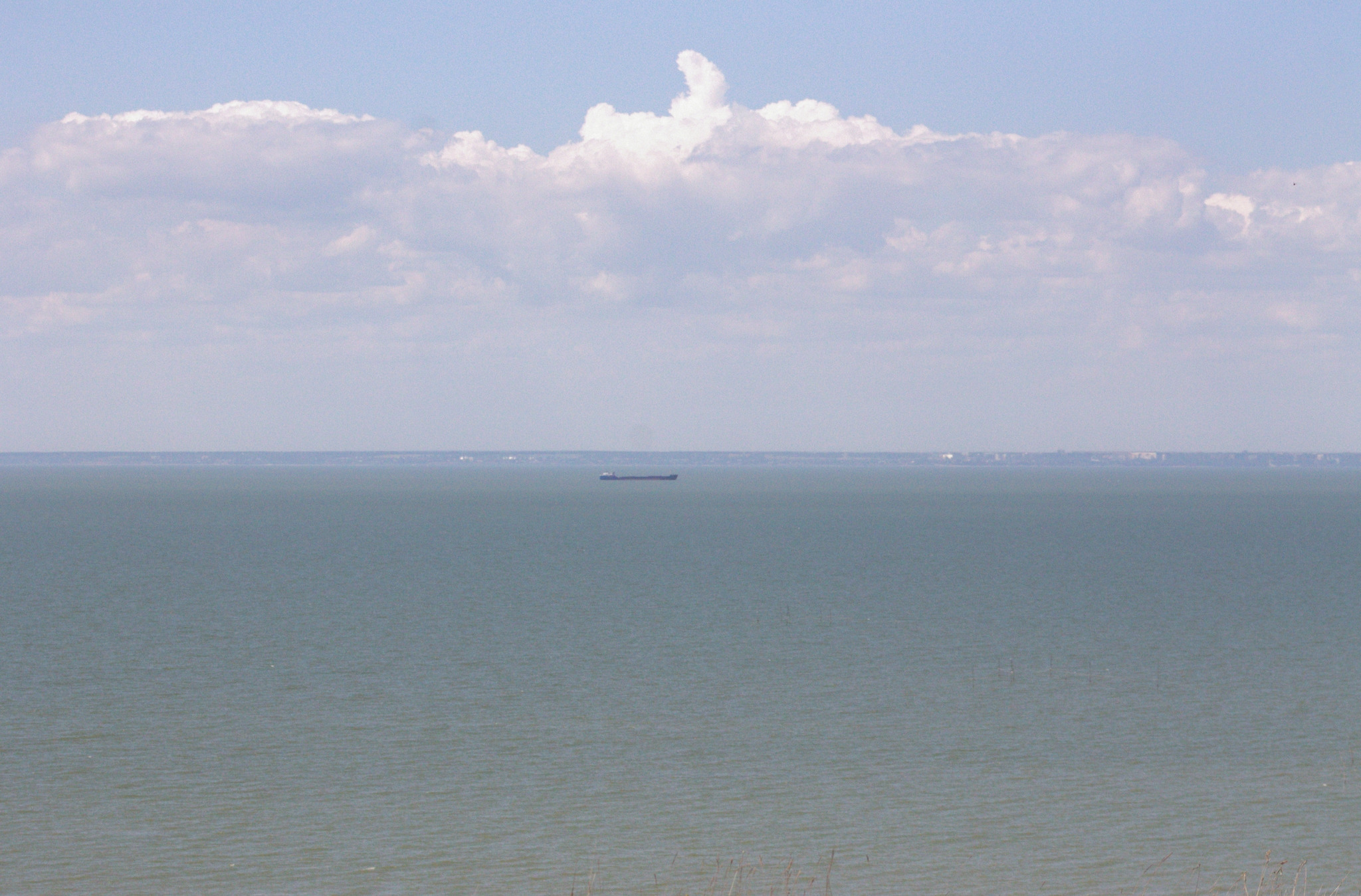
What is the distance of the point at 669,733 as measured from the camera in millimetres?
36875

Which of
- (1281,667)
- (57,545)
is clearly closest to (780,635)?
(1281,667)

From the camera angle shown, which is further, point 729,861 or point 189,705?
point 189,705

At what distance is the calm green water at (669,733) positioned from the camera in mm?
25906

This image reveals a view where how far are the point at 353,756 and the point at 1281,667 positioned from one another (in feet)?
108

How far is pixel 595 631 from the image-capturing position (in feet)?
194

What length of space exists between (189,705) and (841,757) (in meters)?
19.8

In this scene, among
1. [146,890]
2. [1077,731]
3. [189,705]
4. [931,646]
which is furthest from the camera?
[931,646]

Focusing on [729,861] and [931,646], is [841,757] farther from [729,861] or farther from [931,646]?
[931,646]

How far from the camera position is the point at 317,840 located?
2675 cm

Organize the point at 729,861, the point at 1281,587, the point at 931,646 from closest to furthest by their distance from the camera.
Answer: the point at 729,861, the point at 931,646, the point at 1281,587

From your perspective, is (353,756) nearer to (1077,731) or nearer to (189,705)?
(189,705)

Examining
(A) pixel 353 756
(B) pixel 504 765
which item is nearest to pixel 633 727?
(B) pixel 504 765

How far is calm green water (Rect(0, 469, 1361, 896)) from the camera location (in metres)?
25.9

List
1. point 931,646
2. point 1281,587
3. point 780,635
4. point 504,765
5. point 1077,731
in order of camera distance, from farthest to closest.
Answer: point 1281,587 < point 780,635 < point 931,646 < point 1077,731 < point 504,765
